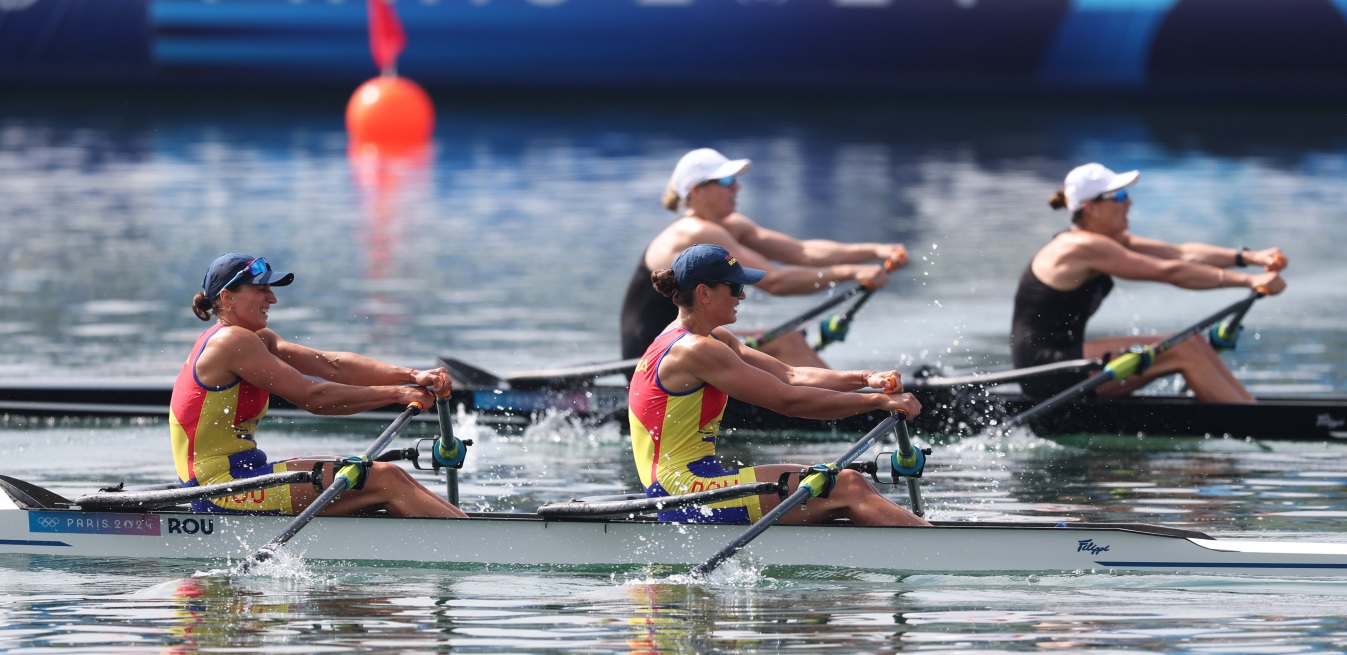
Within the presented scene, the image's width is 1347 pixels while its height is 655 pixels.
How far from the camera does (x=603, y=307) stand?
18.7 meters

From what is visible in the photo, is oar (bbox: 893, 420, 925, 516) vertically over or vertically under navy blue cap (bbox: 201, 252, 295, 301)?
under

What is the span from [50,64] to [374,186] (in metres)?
13.5

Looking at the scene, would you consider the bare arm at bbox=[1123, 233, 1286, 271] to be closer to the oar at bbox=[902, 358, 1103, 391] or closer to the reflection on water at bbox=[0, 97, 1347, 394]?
the oar at bbox=[902, 358, 1103, 391]

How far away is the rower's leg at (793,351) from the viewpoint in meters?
13.2

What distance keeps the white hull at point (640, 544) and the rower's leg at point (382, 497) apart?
0.11 meters

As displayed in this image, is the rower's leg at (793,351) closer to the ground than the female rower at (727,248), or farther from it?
closer to the ground

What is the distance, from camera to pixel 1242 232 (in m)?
23.1

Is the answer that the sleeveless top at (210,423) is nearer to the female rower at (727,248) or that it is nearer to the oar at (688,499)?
the oar at (688,499)

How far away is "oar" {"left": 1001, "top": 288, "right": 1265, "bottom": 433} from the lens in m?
12.6

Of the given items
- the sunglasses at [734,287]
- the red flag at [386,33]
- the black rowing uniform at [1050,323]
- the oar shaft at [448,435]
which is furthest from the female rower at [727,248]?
the red flag at [386,33]

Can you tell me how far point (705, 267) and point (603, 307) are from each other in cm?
1005

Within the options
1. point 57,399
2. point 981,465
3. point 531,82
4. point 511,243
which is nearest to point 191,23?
point 531,82

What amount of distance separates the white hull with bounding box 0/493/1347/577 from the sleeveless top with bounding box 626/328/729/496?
242mm

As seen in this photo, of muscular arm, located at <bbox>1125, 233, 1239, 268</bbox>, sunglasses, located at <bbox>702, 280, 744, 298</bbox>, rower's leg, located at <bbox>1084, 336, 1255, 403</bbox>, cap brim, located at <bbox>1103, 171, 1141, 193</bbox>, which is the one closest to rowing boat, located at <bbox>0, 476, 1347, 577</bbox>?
sunglasses, located at <bbox>702, 280, 744, 298</bbox>
